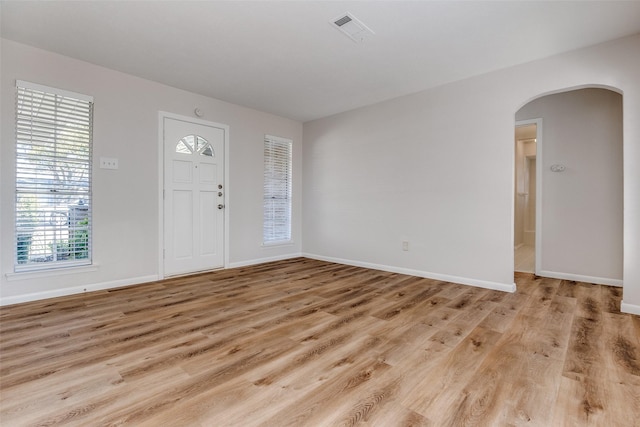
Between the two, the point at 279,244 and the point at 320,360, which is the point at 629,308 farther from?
the point at 279,244

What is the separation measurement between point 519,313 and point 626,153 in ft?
5.56

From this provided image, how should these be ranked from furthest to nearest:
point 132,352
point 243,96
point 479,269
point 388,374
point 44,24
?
point 243,96, point 479,269, point 44,24, point 132,352, point 388,374

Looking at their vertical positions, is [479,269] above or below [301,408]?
above

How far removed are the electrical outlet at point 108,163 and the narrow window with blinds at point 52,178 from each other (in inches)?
4.4

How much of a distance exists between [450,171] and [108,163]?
398cm

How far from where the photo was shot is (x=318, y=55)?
9.75 ft

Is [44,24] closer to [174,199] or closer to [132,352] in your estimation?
[174,199]

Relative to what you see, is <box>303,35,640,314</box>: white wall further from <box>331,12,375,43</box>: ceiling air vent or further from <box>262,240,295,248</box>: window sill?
<box>331,12,375,43</box>: ceiling air vent

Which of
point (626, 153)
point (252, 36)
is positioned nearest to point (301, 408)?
point (252, 36)

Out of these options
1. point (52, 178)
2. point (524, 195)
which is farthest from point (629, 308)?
point (52, 178)

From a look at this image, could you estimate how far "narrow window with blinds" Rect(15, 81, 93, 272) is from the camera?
2830mm

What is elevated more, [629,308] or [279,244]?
[279,244]

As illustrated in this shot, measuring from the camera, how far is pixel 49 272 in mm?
2963

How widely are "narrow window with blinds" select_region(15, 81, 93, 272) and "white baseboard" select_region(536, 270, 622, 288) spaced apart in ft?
18.4
